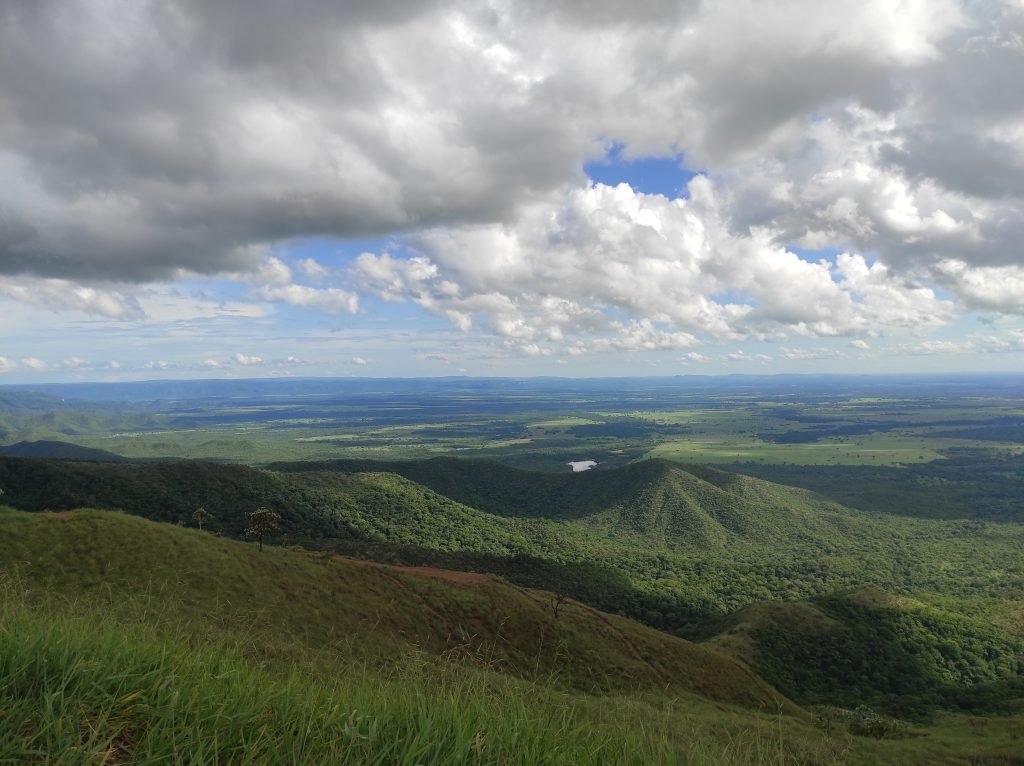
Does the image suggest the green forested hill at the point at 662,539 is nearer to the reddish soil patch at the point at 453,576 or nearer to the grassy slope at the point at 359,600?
the reddish soil patch at the point at 453,576

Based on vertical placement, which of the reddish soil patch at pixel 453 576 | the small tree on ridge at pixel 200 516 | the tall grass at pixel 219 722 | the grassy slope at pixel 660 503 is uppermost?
the tall grass at pixel 219 722

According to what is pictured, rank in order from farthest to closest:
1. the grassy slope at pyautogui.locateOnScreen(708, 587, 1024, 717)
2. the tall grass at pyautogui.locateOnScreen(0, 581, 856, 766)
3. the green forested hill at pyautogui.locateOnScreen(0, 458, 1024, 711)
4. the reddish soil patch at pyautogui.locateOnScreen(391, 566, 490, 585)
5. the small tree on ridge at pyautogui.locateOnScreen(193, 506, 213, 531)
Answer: the green forested hill at pyautogui.locateOnScreen(0, 458, 1024, 711) < the grassy slope at pyautogui.locateOnScreen(708, 587, 1024, 717) < the reddish soil patch at pyautogui.locateOnScreen(391, 566, 490, 585) < the small tree on ridge at pyautogui.locateOnScreen(193, 506, 213, 531) < the tall grass at pyautogui.locateOnScreen(0, 581, 856, 766)

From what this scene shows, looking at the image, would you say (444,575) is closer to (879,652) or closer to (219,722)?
(219,722)

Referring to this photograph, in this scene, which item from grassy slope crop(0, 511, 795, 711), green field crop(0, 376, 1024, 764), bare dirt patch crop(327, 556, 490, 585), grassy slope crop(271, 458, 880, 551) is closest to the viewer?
green field crop(0, 376, 1024, 764)

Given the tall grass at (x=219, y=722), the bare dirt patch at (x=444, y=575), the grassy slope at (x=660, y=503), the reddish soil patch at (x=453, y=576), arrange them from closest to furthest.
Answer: the tall grass at (x=219, y=722)
the bare dirt patch at (x=444, y=575)
the reddish soil patch at (x=453, y=576)
the grassy slope at (x=660, y=503)

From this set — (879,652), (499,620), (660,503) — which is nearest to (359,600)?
(499,620)

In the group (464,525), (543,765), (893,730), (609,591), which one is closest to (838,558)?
(609,591)

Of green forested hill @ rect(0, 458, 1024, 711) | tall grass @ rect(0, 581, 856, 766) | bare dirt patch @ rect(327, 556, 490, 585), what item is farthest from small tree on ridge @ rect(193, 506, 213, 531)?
tall grass @ rect(0, 581, 856, 766)

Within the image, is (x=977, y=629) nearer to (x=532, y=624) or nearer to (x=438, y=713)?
(x=532, y=624)

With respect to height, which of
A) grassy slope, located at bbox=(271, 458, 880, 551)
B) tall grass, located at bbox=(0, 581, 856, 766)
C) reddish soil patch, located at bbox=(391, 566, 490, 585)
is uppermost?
tall grass, located at bbox=(0, 581, 856, 766)

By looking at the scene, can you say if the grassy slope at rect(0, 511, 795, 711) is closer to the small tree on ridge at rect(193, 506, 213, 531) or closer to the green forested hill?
the small tree on ridge at rect(193, 506, 213, 531)

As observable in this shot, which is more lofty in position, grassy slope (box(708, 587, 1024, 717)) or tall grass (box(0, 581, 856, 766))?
tall grass (box(0, 581, 856, 766))

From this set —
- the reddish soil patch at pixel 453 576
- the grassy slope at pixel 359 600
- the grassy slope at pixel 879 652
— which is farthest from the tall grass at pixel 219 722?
the grassy slope at pixel 879 652
